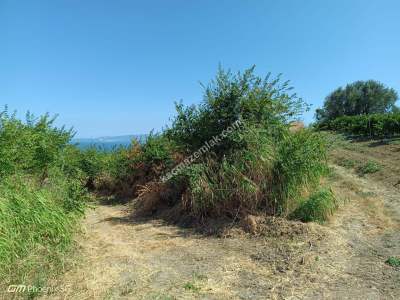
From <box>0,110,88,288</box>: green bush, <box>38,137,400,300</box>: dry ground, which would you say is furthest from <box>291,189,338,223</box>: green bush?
<box>0,110,88,288</box>: green bush

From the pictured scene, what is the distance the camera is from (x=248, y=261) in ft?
15.0

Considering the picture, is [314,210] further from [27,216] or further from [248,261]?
[27,216]

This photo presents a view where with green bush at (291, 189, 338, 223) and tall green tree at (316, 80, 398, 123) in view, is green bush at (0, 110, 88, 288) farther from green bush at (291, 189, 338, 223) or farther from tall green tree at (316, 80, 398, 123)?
tall green tree at (316, 80, 398, 123)

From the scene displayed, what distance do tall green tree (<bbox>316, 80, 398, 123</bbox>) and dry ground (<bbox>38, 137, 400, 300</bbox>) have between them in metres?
42.5

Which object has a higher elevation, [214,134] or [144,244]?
[214,134]

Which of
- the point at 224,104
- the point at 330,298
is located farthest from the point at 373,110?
the point at 330,298

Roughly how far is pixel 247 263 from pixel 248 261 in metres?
0.07

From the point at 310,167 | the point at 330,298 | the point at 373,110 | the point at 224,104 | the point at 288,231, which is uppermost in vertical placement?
the point at 373,110

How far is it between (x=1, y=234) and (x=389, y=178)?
28.6 ft

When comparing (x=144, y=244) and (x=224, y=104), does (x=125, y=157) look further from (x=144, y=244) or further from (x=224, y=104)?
(x=144, y=244)

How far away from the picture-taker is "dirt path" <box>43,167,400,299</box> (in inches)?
144

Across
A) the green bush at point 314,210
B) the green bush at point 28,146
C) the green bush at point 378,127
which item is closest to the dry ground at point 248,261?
the green bush at point 314,210

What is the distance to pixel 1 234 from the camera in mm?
3918

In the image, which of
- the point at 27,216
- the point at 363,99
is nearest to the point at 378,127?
the point at 27,216
